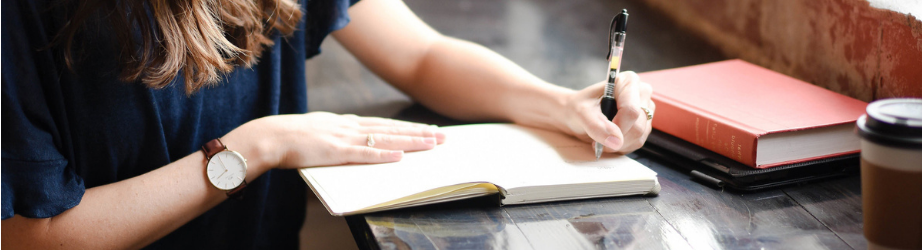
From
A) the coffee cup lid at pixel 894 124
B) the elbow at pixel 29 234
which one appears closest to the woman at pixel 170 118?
the elbow at pixel 29 234

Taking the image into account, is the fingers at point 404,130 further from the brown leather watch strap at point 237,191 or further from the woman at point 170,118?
the brown leather watch strap at point 237,191

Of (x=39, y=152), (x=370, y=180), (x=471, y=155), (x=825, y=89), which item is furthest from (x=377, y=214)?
(x=825, y=89)

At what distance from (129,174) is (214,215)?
0.16m

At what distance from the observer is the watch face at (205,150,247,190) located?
2.62 ft

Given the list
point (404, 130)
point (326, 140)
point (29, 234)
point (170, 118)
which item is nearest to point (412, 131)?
point (404, 130)

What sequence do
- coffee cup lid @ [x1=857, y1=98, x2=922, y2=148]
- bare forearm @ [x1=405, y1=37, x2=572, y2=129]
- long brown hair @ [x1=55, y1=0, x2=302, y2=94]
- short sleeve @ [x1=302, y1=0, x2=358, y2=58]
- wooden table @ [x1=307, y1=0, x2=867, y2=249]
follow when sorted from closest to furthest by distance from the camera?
1. coffee cup lid @ [x1=857, y1=98, x2=922, y2=148]
2. wooden table @ [x1=307, y1=0, x2=867, y2=249]
3. long brown hair @ [x1=55, y1=0, x2=302, y2=94]
4. bare forearm @ [x1=405, y1=37, x2=572, y2=129]
5. short sleeve @ [x1=302, y1=0, x2=358, y2=58]

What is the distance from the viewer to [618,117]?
0.79 meters

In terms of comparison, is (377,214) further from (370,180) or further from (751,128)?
(751,128)

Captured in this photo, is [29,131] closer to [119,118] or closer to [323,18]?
[119,118]

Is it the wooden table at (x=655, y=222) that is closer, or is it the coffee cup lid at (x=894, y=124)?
the coffee cup lid at (x=894, y=124)

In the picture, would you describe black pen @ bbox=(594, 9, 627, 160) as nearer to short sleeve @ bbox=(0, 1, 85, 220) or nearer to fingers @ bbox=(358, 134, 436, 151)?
fingers @ bbox=(358, 134, 436, 151)

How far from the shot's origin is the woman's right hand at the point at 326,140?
786 mm

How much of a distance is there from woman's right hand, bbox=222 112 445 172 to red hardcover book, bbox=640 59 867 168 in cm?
32

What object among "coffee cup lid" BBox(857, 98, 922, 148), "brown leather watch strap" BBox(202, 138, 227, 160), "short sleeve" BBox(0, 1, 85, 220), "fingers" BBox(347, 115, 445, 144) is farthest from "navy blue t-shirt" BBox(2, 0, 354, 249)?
"coffee cup lid" BBox(857, 98, 922, 148)
